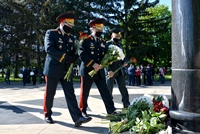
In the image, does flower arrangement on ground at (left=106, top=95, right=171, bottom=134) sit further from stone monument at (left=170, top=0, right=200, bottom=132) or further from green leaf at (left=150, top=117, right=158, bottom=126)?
stone monument at (left=170, top=0, right=200, bottom=132)

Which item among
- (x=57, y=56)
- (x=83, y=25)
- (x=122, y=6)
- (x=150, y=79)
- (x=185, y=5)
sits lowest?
(x=150, y=79)

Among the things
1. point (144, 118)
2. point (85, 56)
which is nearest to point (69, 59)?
point (85, 56)

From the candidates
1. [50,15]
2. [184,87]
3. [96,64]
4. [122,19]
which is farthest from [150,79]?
[184,87]

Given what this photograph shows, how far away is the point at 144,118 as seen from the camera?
354 cm

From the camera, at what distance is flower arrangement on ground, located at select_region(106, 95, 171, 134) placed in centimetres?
337

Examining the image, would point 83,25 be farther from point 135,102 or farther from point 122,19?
point 135,102

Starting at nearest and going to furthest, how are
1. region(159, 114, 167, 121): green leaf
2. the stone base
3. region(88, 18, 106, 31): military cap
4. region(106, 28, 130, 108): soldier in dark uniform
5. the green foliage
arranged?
the stone base → region(159, 114, 167, 121): green leaf → region(88, 18, 106, 31): military cap → region(106, 28, 130, 108): soldier in dark uniform → the green foliage

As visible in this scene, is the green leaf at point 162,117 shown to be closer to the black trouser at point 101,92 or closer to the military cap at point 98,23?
the black trouser at point 101,92

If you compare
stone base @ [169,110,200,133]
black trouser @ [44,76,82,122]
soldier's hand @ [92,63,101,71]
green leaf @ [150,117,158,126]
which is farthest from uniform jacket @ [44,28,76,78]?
stone base @ [169,110,200,133]

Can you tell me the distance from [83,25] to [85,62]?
22374mm

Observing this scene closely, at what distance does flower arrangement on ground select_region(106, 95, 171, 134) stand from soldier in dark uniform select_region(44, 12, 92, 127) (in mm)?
1008

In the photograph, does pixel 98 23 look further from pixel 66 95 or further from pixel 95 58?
pixel 66 95

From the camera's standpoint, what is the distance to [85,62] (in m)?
5.13

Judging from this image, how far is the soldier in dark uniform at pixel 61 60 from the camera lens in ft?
15.6
